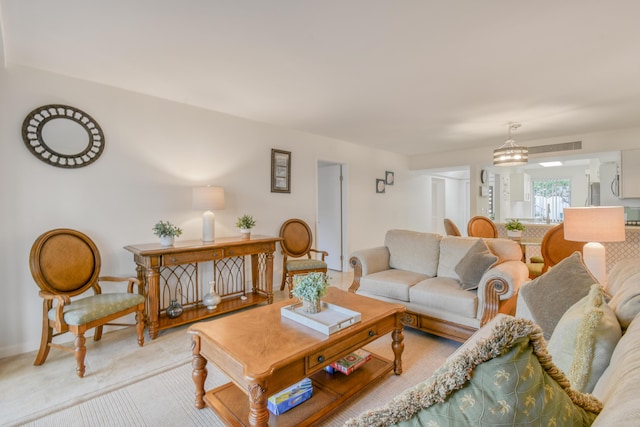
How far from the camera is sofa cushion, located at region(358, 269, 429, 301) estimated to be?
2.94 metres

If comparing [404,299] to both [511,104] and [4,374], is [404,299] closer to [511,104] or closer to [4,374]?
[511,104]

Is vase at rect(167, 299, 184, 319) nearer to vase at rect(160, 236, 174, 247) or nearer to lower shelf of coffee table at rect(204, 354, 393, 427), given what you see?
vase at rect(160, 236, 174, 247)

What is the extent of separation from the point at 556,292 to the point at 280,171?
345cm

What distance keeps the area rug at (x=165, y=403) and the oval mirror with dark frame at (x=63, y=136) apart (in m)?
1.82

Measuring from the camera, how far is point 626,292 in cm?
133

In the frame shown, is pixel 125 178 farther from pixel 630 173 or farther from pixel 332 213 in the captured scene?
pixel 630 173

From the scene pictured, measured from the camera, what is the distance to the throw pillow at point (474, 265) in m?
2.65

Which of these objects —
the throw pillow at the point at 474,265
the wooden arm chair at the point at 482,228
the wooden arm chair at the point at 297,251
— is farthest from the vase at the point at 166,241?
the wooden arm chair at the point at 482,228

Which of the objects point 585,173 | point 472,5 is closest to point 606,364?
point 472,5

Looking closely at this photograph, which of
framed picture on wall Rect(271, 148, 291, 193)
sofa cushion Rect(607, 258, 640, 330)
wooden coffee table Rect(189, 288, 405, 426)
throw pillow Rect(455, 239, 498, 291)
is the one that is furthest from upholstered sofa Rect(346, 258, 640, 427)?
framed picture on wall Rect(271, 148, 291, 193)

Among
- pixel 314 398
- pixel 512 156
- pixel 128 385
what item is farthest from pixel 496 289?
pixel 128 385

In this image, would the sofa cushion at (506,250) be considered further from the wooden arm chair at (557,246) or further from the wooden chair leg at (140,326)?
the wooden chair leg at (140,326)

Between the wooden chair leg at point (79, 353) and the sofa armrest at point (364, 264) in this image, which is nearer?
the wooden chair leg at point (79, 353)

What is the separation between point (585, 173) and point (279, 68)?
28.3 ft
